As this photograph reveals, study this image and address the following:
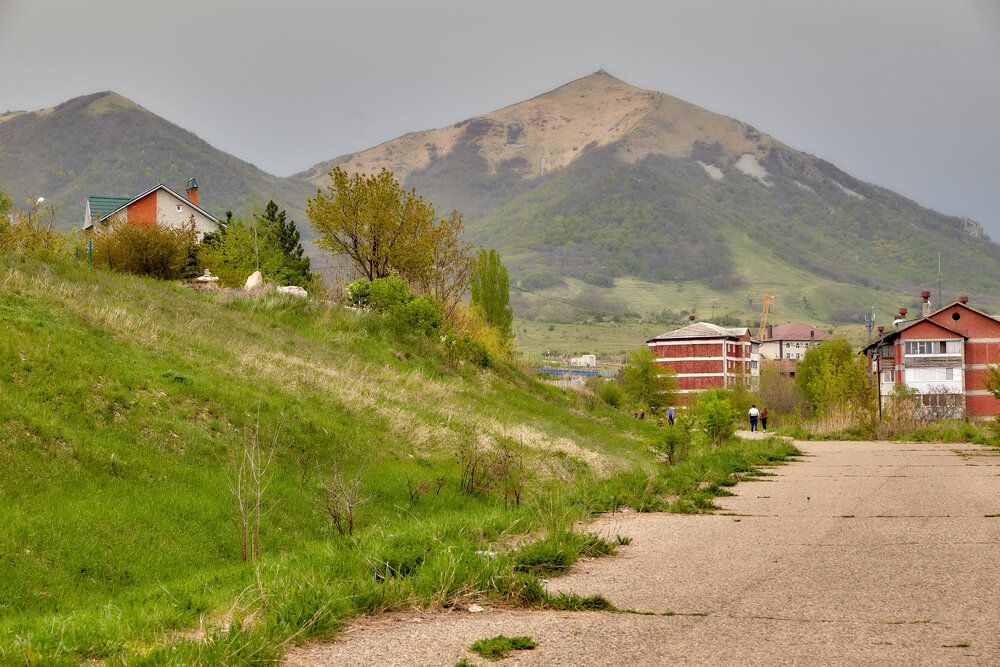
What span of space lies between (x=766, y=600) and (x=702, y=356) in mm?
Answer: 127120

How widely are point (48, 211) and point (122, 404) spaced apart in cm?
5067

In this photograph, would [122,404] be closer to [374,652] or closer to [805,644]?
[374,652]

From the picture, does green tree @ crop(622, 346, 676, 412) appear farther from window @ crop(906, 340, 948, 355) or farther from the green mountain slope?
the green mountain slope

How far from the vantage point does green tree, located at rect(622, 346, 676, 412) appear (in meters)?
97.6

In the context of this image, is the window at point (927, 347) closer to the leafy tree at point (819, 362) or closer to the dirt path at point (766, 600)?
the leafy tree at point (819, 362)

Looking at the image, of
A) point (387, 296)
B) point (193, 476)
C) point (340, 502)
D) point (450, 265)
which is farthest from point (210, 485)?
point (450, 265)

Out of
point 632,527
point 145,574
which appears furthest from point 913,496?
point 145,574

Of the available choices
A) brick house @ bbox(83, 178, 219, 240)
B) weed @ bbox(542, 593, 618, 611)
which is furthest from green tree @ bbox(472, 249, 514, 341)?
weed @ bbox(542, 593, 618, 611)

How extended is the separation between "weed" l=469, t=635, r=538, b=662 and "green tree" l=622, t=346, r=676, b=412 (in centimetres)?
9102

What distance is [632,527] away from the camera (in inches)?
468

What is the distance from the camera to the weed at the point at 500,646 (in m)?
5.84

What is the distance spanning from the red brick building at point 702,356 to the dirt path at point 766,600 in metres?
118

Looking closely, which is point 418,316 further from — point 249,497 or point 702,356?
point 702,356

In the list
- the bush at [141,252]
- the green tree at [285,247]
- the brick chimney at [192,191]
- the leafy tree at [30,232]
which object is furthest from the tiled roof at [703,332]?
the bush at [141,252]
